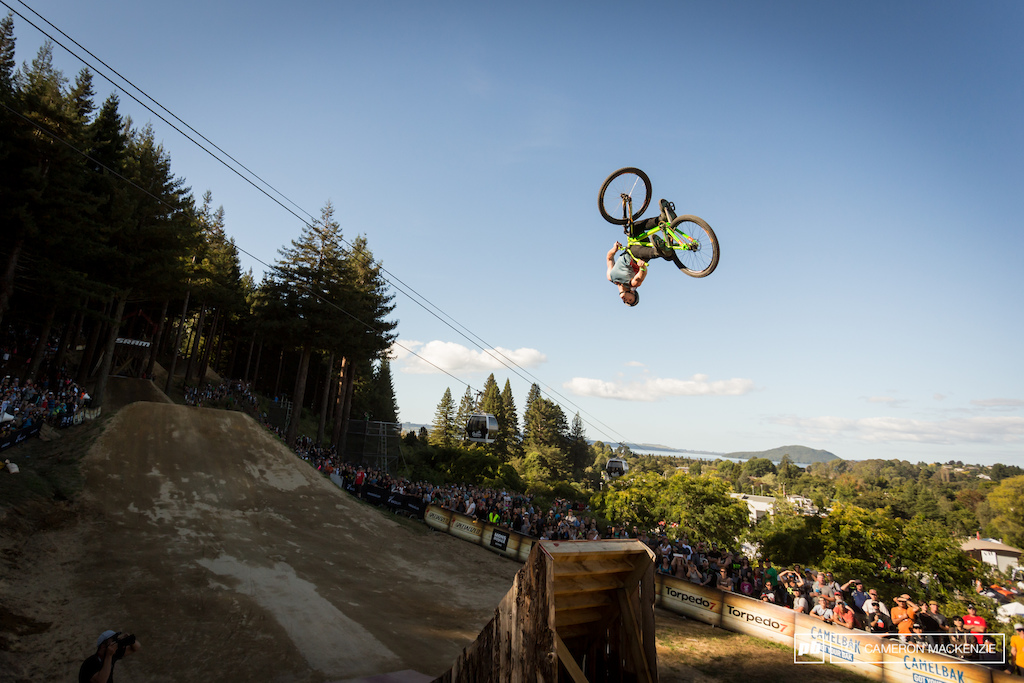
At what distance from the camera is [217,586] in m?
11.1

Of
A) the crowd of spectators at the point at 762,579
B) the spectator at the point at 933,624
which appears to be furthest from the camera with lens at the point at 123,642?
the spectator at the point at 933,624

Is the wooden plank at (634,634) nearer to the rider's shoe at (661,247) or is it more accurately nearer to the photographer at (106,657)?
the photographer at (106,657)

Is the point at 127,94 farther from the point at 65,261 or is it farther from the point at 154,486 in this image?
→ the point at 65,261

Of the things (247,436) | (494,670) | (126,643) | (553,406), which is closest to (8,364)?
(247,436)

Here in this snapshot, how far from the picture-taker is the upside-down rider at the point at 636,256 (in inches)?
297

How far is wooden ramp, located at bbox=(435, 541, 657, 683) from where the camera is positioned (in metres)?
3.39

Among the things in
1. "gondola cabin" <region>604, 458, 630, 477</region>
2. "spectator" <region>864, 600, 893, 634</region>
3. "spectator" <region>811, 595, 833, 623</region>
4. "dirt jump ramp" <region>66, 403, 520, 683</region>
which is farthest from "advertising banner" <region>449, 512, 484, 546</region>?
"gondola cabin" <region>604, 458, 630, 477</region>

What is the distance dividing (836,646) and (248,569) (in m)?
13.8

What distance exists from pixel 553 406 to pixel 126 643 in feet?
281

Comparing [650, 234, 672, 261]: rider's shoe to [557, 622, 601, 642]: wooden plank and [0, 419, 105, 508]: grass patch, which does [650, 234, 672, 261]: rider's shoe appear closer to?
[557, 622, 601, 642]: wooden plank

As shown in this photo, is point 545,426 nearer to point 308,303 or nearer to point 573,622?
point 308,303

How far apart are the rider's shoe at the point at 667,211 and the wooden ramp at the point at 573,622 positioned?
5011 millimetres

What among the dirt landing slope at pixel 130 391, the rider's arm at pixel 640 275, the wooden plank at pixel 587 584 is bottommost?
the wooden plank at pixel 587 584

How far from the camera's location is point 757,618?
38.4 feet
